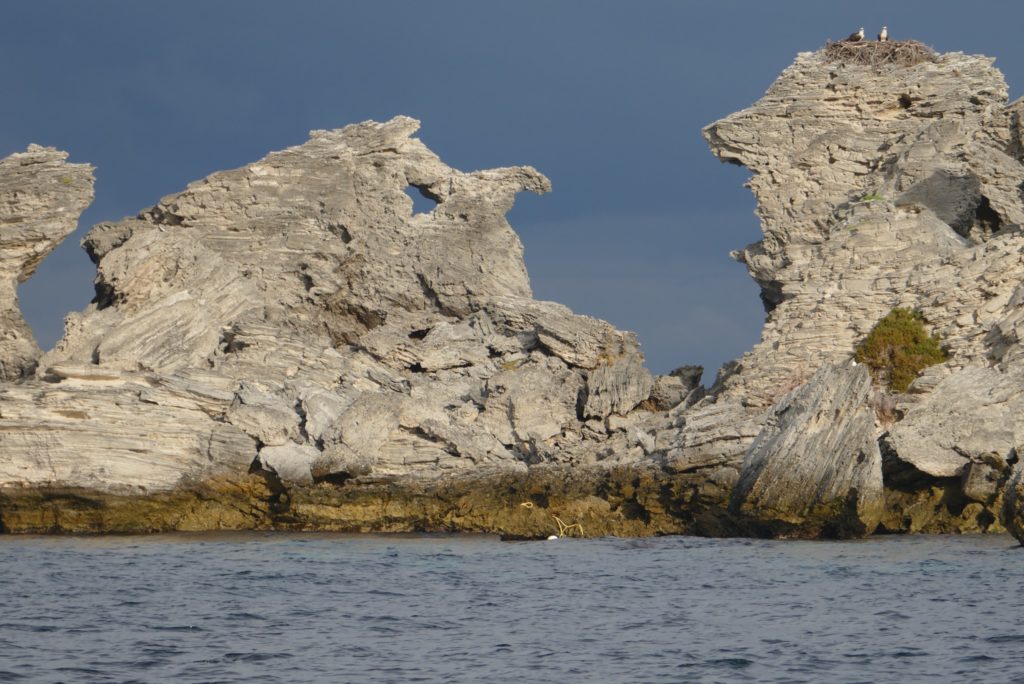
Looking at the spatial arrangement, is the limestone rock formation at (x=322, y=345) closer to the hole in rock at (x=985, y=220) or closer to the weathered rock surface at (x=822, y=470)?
the weathered rock surface at (x=822, y=470)

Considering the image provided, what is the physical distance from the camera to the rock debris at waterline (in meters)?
33.0

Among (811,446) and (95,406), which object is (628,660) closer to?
(811,446)

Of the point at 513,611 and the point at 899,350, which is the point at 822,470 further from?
the point at 513,611

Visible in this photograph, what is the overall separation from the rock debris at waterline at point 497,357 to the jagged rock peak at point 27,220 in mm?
82

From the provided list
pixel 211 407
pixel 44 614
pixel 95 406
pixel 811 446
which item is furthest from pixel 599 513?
pixel 44 614

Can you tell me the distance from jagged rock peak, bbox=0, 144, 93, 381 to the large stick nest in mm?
23461

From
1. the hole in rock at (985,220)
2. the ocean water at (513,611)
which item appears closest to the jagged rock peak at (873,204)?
the hole in rock at (985,220)

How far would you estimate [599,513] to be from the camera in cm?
3512

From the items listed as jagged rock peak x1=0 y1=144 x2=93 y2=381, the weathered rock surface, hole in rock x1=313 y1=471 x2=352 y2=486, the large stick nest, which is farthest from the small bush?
jagged rock peak x1=0 y1=144 x2=93 y2=381

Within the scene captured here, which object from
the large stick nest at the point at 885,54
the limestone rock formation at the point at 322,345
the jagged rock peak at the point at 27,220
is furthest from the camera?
the large stick nest at the point at 885,54

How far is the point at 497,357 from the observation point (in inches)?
1711

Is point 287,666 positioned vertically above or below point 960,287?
below

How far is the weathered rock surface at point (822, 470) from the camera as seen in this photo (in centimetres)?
3134

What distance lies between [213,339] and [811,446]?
17.5m
